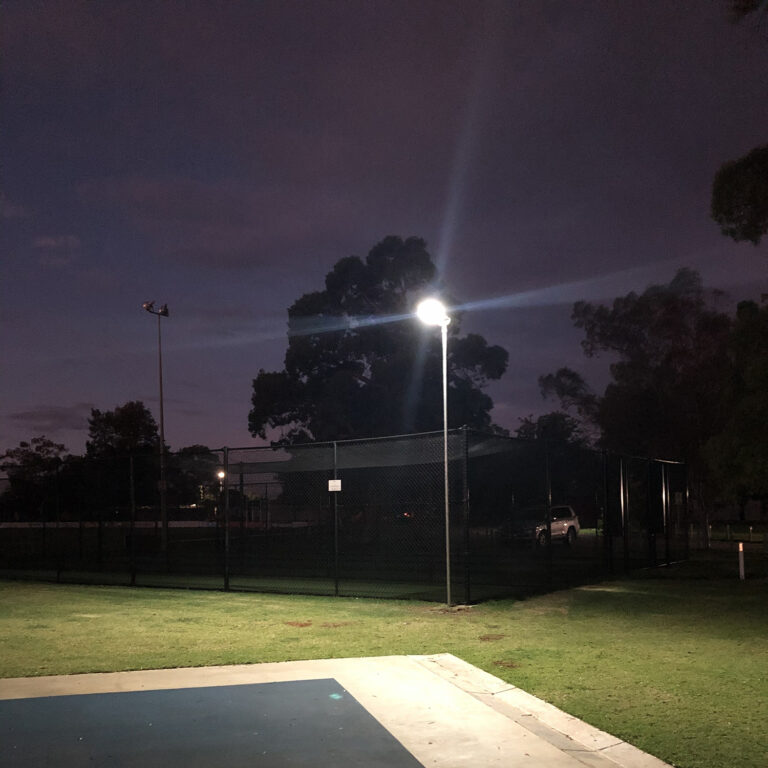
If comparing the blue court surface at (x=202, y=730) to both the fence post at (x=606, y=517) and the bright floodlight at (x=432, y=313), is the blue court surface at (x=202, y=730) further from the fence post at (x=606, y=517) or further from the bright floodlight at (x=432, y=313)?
the fence post at (x=606, y=517)

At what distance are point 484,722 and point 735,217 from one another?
16.1m

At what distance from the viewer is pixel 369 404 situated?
4156 centimetres

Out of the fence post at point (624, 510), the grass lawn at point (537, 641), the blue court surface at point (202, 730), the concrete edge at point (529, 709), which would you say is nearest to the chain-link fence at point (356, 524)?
the fence post at point (624, 510)

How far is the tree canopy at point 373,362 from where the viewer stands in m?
41.0

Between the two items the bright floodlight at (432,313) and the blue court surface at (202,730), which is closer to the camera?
the blue court surface at (202,730)

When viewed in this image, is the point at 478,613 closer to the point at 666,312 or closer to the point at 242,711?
the point at 242,711

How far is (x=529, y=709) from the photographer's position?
6922mm

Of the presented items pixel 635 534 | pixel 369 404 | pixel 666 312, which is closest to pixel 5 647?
pixel 635 534

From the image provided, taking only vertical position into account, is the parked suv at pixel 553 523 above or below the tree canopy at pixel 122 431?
below

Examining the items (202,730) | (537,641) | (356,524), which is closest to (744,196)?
(537,641)

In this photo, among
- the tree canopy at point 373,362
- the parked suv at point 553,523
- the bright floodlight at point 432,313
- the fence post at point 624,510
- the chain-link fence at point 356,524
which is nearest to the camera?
the bright floodlight at point 432,313

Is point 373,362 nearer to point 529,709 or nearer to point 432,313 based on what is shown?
point 432,313

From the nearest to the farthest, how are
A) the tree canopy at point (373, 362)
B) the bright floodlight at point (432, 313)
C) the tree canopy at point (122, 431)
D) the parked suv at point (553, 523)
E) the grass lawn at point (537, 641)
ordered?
the grass lawn at point (537, 641)
the bright floodlight at point (432, 313)
the parked suv at point (553, 523)
the tree canopy at point (373, 362)
the tree canopy at point (122, 431)

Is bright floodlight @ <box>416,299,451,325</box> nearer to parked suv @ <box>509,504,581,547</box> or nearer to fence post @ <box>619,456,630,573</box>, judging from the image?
fence post @ <box>619,456,630,573</box>
